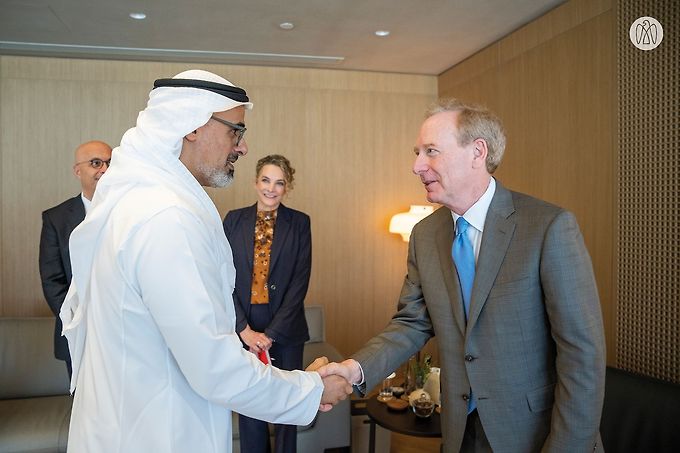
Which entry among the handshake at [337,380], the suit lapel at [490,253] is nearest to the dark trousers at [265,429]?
the handshake at [337,380]

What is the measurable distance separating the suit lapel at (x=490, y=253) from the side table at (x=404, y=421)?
1575mm

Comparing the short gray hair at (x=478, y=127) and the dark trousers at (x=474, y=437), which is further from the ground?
the short gray hair at (x=478, y=127)

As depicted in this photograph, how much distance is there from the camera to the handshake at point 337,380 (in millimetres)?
2012

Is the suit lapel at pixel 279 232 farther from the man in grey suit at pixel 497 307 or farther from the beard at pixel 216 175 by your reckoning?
the beard at pixel 216 175

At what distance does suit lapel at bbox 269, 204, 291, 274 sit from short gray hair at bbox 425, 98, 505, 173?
72.4 inches

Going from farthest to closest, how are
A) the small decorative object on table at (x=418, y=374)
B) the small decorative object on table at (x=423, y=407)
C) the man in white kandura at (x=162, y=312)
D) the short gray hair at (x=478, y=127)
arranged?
the small decorative object on table at (x=418, y=374)
the small decorative object on table at (x=423, y=407)
the short gray hair at (x=478, y=127)
the man in white kandura at (x=162, y=312)

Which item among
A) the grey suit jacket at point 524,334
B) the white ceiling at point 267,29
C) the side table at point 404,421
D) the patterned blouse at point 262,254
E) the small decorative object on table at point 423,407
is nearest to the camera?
the grey suit jacket at point 524,334

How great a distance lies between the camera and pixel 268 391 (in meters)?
1.70

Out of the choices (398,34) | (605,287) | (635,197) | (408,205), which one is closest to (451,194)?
(635,197)

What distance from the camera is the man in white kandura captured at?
151 centimetres

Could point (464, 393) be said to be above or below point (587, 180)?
below

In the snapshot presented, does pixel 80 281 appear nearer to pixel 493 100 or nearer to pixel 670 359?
pixel 670 359

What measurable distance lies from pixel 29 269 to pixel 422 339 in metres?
4.42

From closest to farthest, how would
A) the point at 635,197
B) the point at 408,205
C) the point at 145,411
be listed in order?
the point at 145,411 → the point at 635,197 → the point at 408,205
